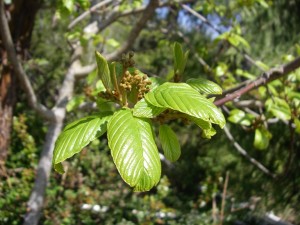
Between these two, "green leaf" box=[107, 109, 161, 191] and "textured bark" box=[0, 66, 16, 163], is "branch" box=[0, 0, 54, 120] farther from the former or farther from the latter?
"green leaf" box=[107, 109, 161, 191]

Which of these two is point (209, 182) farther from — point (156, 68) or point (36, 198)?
point (156, 68)

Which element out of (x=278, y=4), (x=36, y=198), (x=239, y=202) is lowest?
(x=239, y=202)

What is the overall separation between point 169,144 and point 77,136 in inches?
9.5

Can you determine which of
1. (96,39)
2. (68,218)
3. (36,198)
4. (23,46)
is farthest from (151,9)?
(68,218)

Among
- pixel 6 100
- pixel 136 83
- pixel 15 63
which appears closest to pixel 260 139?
pixel 136 83

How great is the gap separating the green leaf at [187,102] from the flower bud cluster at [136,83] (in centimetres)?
8

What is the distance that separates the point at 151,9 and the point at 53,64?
15.3ft

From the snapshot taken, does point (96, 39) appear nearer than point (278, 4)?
Yes

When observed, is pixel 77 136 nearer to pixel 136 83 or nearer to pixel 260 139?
pixel 136 83

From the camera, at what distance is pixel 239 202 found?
180 inches

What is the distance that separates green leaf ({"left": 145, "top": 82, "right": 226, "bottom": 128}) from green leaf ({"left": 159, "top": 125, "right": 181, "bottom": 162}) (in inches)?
6.7

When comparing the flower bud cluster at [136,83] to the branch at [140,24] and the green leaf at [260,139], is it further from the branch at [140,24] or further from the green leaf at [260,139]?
the branch at [140,24]

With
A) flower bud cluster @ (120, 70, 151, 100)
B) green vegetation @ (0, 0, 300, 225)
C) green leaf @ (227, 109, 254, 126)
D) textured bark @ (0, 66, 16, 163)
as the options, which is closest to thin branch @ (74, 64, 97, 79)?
green vegetation @ (0, 0, 300, 225)

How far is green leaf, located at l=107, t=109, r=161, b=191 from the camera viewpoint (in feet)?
2.43
